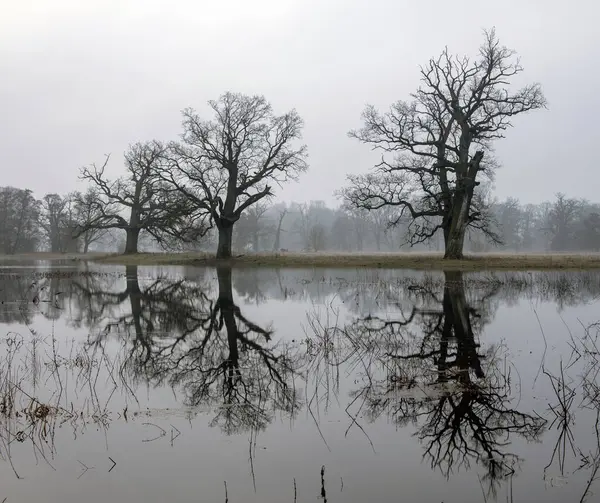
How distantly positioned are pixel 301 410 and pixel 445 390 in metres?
1.86

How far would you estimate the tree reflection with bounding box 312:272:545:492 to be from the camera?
4.75 metres

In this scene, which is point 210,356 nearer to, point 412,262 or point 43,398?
point 43,398

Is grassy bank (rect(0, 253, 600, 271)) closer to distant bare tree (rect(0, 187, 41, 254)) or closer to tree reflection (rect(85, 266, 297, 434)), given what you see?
tree reflection (rect(85, 266, 297, 434))

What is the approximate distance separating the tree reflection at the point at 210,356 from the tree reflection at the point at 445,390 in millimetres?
1199

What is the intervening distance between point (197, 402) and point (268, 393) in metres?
0.89

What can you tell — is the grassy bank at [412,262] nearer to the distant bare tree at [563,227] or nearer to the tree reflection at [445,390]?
the tree reflection at [445,390]

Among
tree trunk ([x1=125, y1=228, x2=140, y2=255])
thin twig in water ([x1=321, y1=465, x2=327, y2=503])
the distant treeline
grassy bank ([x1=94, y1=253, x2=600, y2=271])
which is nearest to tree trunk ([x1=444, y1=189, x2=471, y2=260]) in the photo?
grassy bank ([x1=94, y1=253, x2=600, y2=271])

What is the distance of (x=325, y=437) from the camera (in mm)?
5074

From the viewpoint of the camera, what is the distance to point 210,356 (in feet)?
27.5

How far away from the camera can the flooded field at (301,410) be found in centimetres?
417

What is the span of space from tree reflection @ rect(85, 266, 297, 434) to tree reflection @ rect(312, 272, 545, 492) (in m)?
1.20

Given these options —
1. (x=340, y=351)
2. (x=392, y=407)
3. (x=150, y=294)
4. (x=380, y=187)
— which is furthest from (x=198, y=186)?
(x=392, y=407)

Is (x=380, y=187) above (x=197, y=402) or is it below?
above

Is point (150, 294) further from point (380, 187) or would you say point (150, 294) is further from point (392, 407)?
point (380, 187)
